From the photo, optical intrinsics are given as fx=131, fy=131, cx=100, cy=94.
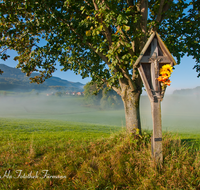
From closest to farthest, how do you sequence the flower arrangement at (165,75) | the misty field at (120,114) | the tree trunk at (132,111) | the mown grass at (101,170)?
the mown grass at (101,170) → the flower arrangement at (165,75) → the tree trunk at (132,111) → the misty field at (120,114)

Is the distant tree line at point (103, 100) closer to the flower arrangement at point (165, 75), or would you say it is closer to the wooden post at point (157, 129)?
the wooden post at point (157, 129)

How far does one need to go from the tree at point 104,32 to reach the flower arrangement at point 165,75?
52.4 inches

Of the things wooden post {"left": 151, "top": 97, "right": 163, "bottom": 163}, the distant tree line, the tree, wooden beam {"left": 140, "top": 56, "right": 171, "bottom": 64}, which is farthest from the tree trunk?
the distant tree line

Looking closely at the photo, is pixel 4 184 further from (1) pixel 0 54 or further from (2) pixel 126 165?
(1) pixel 0 54

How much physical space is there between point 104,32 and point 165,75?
320 centimetres

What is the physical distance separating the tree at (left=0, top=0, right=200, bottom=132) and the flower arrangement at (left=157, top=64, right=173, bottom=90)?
1.33 m

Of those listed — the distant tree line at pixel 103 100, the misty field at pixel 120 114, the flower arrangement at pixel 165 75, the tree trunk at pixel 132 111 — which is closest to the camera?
the flower arrangement at pixel 165 75

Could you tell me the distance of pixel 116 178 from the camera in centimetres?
349

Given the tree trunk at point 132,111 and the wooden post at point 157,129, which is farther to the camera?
the tree trunk at point 132,111

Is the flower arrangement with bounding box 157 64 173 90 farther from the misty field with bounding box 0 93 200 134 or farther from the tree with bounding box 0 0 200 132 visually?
the misty field with bounding box 0 93 200 134

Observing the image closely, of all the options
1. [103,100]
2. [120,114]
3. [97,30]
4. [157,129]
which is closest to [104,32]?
[97,30]

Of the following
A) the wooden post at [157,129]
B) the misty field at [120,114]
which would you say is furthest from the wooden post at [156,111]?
the misty field at [120,114]

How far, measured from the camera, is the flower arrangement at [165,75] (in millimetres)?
3809

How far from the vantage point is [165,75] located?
3.83 metres
